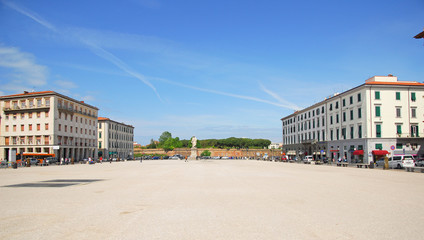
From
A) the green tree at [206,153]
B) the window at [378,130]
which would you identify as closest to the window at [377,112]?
the window at [378,130]

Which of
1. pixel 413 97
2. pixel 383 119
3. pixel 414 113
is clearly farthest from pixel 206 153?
pixel 413 97

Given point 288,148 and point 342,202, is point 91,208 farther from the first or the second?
point 288,148

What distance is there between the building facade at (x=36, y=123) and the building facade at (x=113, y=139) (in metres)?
27.6

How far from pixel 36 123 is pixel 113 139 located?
40.3m

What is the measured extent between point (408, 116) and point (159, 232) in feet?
187

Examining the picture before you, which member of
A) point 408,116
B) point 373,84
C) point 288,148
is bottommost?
point 288,148

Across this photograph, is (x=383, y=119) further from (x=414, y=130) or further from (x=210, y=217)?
(x=210, y=217)

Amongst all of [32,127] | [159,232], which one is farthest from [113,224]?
[32,127]

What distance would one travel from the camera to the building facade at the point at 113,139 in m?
102

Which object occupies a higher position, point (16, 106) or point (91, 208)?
point (16, 106)

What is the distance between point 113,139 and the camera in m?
108

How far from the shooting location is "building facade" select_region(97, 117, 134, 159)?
102 m

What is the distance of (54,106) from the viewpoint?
223 feet

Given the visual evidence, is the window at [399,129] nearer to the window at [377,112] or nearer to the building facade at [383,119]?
the building facade at [383,119]
